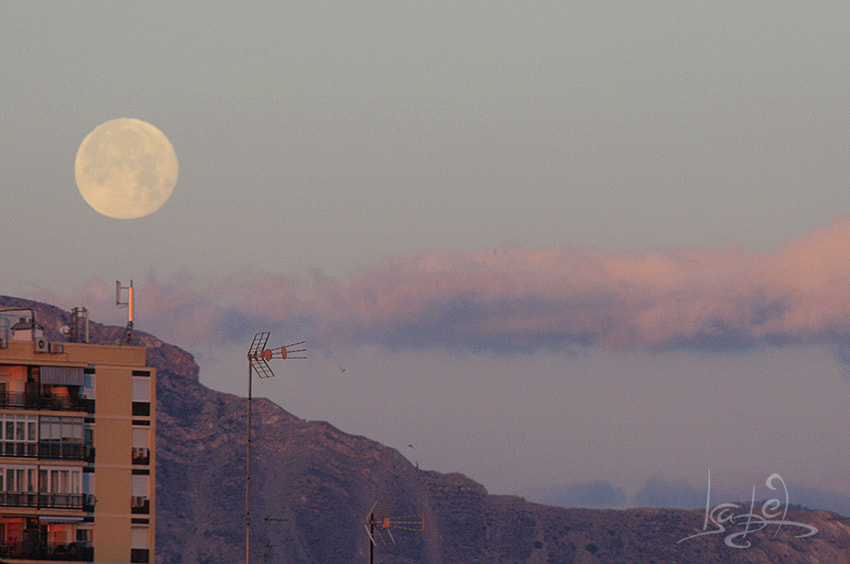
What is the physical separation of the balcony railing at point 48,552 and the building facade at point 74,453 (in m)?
0.06

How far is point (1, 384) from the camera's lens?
99938 mm

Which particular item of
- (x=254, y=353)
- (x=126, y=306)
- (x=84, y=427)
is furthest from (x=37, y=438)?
(x=254, y=353)

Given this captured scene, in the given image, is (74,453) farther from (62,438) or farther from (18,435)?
(18,435)

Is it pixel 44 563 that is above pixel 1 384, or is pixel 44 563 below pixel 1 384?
below

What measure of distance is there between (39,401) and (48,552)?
9.72 meters

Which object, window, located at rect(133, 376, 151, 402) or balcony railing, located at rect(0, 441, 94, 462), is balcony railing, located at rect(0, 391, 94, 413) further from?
window, located at rect(133, 376, 151, 402)

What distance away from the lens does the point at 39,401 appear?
99.6 m

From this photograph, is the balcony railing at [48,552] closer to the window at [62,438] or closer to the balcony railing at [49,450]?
the balcony railing at [49,450]

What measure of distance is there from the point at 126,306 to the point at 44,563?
740 inches

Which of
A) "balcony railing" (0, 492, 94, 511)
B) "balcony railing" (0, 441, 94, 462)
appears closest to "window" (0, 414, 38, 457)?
"balcony railing" (0, 441, 94, 462)

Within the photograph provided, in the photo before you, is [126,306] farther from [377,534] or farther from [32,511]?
[377,534]

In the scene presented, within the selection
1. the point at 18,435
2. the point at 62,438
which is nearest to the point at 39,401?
the point at 18,435

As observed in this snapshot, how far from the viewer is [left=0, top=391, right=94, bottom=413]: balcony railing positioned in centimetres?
9938

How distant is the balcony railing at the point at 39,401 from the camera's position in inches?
3912
